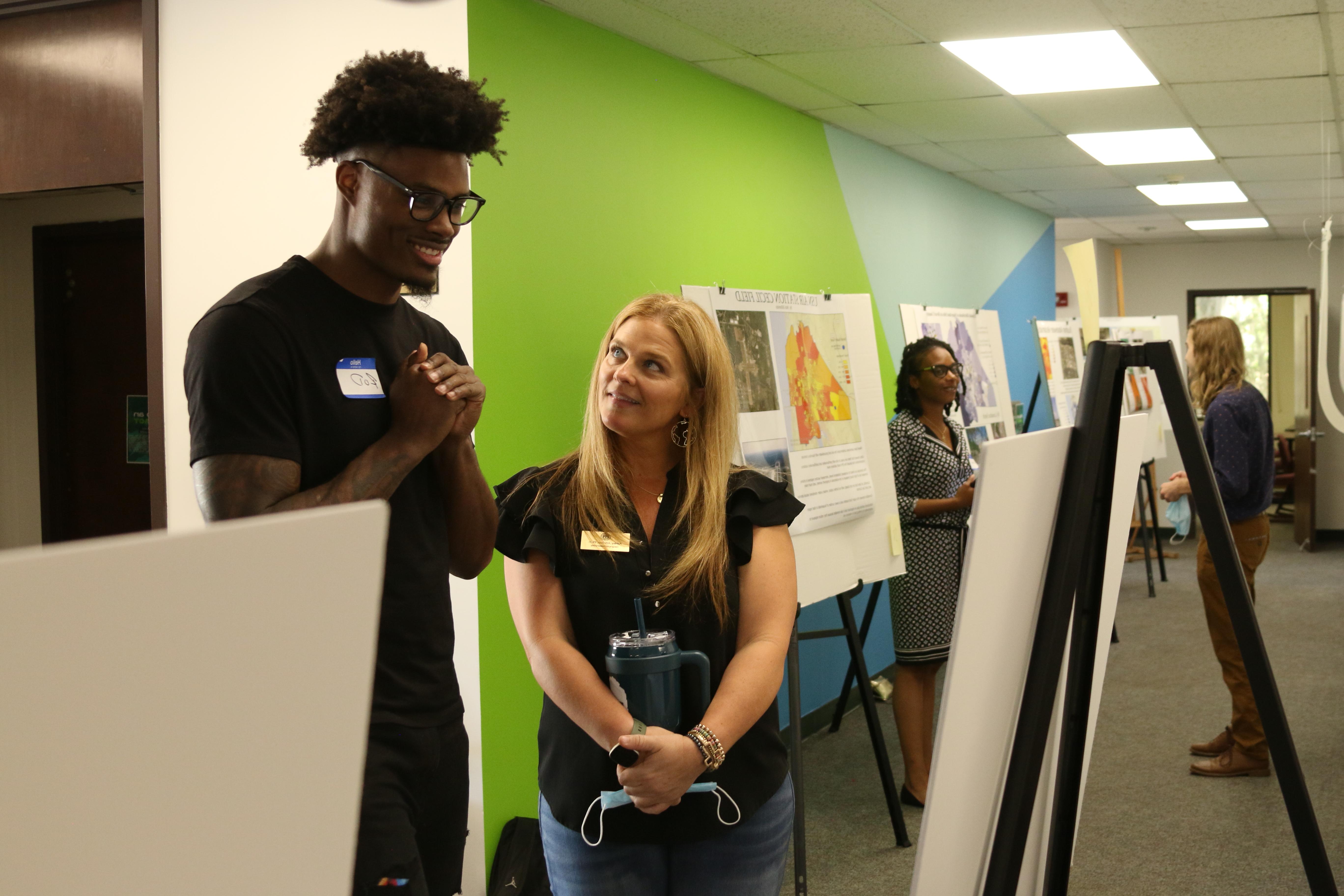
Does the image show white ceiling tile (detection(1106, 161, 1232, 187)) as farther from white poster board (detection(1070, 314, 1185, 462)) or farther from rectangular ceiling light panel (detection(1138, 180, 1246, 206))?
white poster board (detection(1070, 314, 1185, 462))

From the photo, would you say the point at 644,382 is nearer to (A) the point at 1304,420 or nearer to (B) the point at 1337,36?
(B) the point at 1337,36

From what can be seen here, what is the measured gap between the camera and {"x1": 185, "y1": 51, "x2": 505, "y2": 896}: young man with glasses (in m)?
1.33

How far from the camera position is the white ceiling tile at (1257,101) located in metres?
4.48

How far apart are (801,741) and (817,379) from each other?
3.66ft

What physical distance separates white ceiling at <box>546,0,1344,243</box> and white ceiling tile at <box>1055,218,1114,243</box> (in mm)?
1758

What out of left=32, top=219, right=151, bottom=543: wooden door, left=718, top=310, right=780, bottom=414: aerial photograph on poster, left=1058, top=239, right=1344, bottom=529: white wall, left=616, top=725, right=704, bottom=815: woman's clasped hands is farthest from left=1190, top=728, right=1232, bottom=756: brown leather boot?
left=1058, top=239, right=1344, bottom=529: white wall

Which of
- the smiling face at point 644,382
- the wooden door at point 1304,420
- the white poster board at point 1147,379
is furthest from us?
the wooden door at point 1304,420

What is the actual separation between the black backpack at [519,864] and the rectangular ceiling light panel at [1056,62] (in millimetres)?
2918

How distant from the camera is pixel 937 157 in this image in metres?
5.99

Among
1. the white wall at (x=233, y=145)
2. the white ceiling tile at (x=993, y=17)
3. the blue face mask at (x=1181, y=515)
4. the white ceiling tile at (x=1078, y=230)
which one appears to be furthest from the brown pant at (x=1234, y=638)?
A: the white ceiling tile at (x=1078, y=230)

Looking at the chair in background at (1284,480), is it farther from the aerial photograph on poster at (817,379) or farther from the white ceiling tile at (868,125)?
the aerial photograph on poster at (817,379)

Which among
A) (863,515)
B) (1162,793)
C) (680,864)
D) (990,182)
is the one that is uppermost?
(990,182)

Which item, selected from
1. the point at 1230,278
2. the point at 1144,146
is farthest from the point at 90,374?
the point at 1230,278

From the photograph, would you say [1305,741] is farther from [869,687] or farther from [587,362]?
[587,362]
